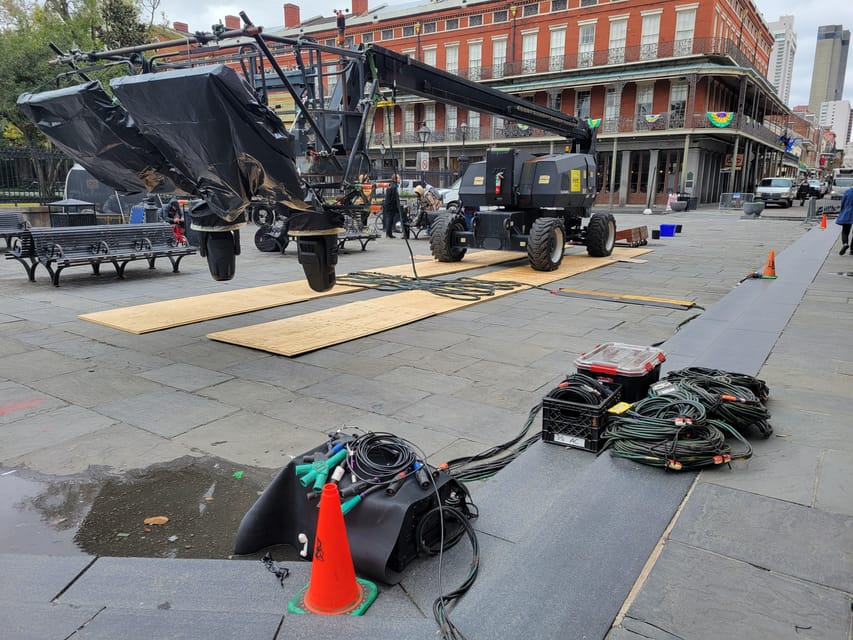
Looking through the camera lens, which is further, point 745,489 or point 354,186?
point 354,186

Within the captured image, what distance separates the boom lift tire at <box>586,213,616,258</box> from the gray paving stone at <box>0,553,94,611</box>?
44.6 ft

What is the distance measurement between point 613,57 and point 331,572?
44810mm

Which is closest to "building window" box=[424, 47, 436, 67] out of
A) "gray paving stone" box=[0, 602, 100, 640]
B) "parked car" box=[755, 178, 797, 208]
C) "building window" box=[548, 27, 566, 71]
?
"building window" box=[548, 27, 566, 71]

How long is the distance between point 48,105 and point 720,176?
50421 mm

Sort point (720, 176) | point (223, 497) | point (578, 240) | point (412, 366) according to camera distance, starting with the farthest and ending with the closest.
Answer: point (720, 176)
point (578, 240)
point (412, 366)
point (223, 497)

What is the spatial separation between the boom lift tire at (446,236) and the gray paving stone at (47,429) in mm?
9148

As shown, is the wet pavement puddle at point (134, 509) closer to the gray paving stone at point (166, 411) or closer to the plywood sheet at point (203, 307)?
the gray paving stone at point (166, 411)

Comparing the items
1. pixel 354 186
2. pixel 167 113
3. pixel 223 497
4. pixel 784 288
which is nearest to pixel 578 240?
pixel 784 288

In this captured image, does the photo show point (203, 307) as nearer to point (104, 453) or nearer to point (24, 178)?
point (104, 453)

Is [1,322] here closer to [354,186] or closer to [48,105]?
[48,105]

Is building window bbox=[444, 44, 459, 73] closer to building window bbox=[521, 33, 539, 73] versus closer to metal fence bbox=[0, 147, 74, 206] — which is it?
building window bbox=[521, 33, 539, 73]

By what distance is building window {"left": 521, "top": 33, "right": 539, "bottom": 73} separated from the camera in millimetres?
43844

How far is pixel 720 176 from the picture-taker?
47156 millimetres

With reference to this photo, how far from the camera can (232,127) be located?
15.9 feet
